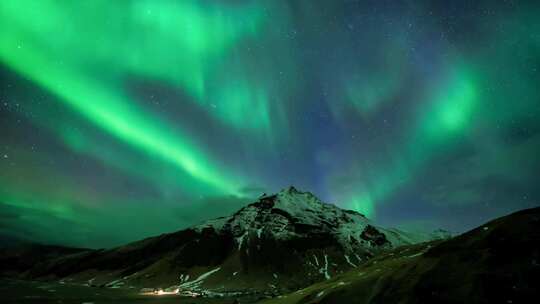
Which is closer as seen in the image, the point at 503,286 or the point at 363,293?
the point at 503,286

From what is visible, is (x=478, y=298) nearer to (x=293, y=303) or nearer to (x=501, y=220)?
(x=501, y=220)

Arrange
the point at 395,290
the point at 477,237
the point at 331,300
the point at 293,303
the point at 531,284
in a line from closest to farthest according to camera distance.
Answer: the point at 531,284, the point at 395,290, the point at 477,237, the point at 331,300, the point at 293,303

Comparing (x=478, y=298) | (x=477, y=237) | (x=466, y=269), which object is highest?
(x=477, y=237)

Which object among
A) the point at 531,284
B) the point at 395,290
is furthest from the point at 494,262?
the point at 395,290

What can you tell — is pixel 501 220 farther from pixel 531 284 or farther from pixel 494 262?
pixel 531 284

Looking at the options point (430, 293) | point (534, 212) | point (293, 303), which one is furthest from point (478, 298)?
Result: point (293, 303)

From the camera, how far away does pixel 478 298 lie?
49969 mm

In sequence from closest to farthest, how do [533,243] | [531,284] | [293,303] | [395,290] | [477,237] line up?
[531,284] < [533,243] < [395,290] < [477,237] < [293,303]

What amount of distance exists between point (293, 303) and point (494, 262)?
4983 cm

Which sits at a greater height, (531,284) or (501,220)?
(501,220)

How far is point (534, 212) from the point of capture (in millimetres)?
65375

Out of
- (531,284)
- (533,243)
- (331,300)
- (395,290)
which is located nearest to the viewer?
(531,284)

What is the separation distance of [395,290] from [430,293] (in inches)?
305

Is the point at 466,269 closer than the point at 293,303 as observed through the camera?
Yes
